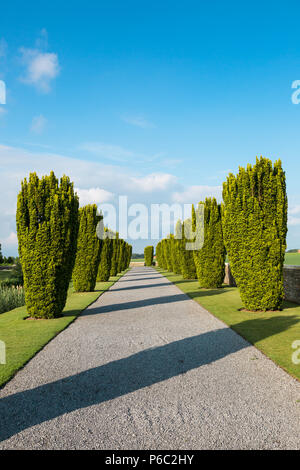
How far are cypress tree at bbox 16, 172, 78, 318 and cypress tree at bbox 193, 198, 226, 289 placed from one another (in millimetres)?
8562

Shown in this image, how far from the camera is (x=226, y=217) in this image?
10805 millimetres

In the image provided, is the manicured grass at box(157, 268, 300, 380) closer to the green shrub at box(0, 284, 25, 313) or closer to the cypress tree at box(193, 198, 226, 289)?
the cypress tree at box(193, 198, 226, 289)

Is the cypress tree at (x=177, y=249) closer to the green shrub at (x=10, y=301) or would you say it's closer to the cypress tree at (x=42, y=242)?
the green shrub at (x=10, y=301)

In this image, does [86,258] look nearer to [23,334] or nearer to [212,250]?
[212,250]

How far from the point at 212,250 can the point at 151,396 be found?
1286cm

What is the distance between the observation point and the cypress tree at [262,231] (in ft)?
→ 32.9

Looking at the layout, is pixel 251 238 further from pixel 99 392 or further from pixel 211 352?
pixel 99 392

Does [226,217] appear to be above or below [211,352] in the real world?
above

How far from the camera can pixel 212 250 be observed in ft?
54.1

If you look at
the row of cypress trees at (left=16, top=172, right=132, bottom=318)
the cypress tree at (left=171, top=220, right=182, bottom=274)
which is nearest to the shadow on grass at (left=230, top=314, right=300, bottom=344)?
the row of cypress trees at (left=16, top=172, right=132, bottom=318)

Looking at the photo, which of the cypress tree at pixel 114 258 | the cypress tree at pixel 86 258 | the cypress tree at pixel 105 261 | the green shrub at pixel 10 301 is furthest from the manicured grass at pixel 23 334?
the cypress tree at pixel 114 258

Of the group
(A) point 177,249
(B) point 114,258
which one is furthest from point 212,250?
(B) point 114,258
